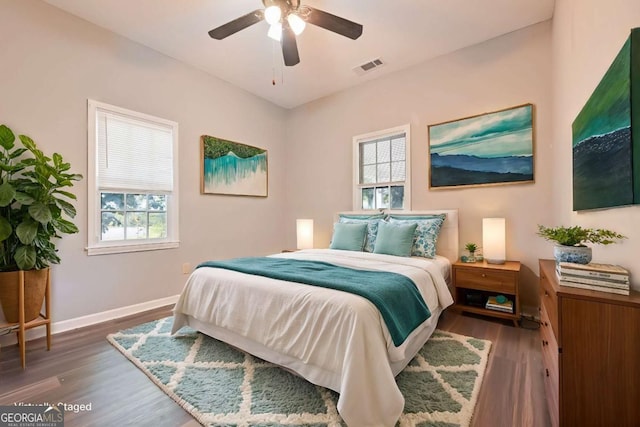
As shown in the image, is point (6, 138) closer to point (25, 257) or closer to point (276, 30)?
point (25, 257)

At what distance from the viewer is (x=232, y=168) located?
405 cm

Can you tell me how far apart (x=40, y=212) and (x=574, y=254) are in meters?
3.54

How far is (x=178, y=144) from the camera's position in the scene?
11.3 feet

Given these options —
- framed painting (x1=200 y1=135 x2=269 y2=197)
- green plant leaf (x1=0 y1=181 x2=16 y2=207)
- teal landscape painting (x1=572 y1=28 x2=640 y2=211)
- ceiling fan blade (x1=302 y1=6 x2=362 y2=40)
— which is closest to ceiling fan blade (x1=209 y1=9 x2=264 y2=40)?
ceiling fan blade (x1=302 y1=6 x2=362 y2=40)

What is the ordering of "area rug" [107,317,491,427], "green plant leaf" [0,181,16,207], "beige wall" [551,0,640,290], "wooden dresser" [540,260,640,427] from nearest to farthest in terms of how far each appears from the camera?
"wooden dresser" [540,260,640,427] → "beige wall" [551,0,640,290] → "area rug" [107,317,491,427] → "green plant leaf" [0,181,16,207]

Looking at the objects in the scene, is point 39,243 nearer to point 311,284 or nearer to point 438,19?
point 311,284

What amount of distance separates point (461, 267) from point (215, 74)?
3.95 metres

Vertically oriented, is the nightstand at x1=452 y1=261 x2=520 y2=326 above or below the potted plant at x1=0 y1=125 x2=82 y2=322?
below

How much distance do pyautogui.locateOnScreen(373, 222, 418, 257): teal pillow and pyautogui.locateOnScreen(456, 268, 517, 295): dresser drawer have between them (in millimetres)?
573

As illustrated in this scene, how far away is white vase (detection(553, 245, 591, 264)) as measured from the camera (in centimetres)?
139

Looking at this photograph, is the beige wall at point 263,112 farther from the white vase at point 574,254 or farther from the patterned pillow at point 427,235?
the patterned pillow at point 427,235

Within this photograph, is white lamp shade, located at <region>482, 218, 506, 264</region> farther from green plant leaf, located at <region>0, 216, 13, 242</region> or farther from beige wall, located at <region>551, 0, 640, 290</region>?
green plant leaf, located at <region>0, 216, 13, 242</region>

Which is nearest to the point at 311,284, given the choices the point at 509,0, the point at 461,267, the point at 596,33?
the point at 461,267

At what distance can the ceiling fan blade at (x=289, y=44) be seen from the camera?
227 cm
